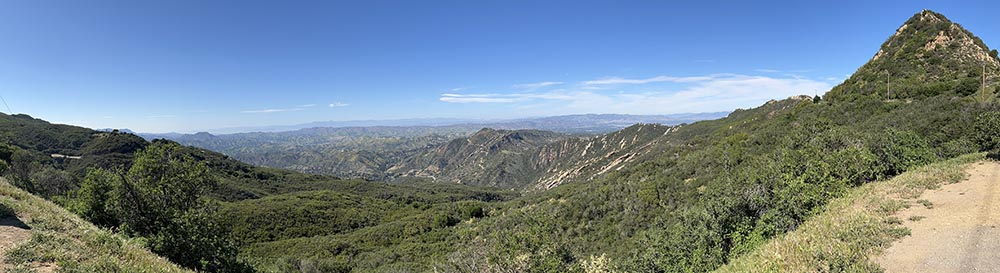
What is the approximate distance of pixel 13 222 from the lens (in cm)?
1228

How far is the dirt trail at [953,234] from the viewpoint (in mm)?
10609

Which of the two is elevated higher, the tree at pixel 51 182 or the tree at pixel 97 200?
the tree at pixel 97 200

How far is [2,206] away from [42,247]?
5.15m

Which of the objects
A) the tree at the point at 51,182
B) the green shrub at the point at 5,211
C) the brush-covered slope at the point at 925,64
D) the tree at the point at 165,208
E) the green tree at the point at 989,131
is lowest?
the tree at the point at 51,182

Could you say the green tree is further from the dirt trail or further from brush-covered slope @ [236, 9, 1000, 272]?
the dirt trail

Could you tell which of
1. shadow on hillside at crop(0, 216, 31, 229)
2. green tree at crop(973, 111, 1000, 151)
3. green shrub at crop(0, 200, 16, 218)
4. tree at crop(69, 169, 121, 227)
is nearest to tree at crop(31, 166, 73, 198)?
tree at crop(69, 169, 121, 227)

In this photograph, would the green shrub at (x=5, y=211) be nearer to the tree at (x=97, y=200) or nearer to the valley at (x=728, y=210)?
the valley at (x=728, y=210)

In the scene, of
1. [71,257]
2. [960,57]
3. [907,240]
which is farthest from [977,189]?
[960,57]

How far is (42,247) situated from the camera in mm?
10188

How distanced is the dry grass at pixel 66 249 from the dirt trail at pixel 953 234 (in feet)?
72.1

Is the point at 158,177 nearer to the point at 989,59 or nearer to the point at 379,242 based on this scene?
the point at 379,242

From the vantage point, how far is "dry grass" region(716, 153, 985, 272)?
11.2 metres

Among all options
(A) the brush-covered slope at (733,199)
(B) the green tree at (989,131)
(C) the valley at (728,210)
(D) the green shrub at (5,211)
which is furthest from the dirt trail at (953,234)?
(D) the green shrub at (5,211)

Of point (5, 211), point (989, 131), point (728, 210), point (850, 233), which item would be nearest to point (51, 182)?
point (5, 211)
